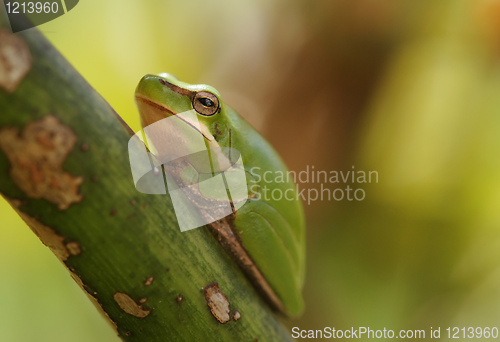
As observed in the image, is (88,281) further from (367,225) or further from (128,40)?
(367,225)

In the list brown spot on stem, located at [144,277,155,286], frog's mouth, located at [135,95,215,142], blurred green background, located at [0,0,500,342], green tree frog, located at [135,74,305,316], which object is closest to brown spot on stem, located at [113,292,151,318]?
brown spot on stem, located at [144,277,155,286]

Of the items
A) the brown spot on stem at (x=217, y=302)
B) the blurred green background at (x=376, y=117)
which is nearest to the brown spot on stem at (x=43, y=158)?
the brown spot on stem at (x=217, y=302)

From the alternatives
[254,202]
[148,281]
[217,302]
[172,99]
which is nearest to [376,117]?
[254,202]

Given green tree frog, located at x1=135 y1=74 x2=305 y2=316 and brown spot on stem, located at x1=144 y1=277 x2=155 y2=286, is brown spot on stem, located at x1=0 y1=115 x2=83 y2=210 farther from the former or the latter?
green tree frog, located at x1=135 y1=74 x2=305 y2=316

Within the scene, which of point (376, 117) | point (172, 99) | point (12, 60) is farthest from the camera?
point (376, 117)

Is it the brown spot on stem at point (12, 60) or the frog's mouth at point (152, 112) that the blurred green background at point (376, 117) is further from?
the brown spot on stem at point (12, 60)

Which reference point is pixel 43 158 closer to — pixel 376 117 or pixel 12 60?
pixel 12 60
